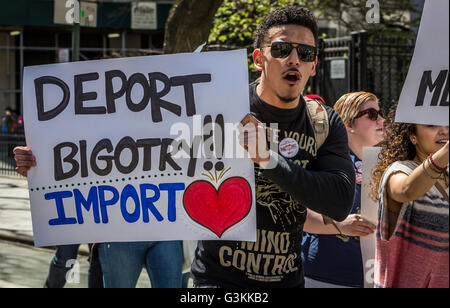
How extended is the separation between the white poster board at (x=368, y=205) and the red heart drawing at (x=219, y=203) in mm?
654

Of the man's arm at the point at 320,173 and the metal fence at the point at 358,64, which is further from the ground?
the metal fence at the point at 358,64

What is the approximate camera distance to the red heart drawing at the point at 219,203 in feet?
Result: 9.71

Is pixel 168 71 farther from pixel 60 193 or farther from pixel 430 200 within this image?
pixel 430 200

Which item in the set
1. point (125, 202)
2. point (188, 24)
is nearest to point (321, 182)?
point (125, 202)

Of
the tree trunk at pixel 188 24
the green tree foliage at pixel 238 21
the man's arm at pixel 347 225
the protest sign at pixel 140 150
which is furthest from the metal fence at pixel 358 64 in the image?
the protest sign at pixel 140 150

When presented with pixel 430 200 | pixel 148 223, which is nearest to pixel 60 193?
pixel 148 223

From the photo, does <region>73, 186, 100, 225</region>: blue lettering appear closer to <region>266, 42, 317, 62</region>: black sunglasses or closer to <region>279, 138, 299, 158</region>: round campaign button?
<region>279, 138, 299, 158</region>: round campaign button

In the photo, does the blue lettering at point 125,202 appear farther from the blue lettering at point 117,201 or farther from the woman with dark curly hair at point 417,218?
the woman with dark curly hair at point 417,218

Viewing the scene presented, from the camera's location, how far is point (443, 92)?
2484 millimetres

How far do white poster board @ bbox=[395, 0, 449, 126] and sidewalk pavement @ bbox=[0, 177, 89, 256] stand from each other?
6864 mm

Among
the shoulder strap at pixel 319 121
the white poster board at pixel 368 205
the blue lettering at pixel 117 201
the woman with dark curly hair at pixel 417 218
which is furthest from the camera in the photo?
the white poster board at pixel 368 205

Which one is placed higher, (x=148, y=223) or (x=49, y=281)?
(x=148, y=223)

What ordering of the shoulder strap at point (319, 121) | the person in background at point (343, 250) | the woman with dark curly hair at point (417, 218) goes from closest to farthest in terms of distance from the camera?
the woman with dark curly hair at point (417, 218)
the shoulder strap at point (319, 121)
the person in background at point (343, 250)
